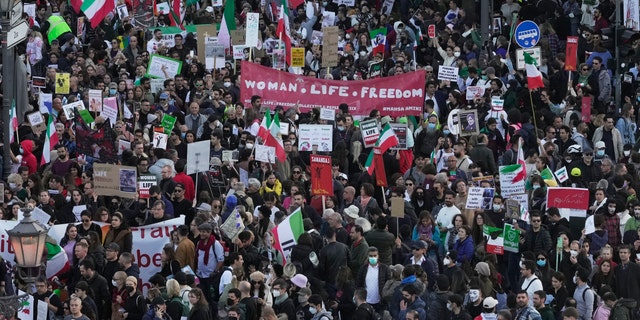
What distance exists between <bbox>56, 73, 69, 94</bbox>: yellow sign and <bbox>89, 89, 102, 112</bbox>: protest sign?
4.49 feet

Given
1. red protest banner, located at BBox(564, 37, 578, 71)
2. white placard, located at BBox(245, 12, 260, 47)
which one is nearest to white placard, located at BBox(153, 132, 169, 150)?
white placard, located at BBox(245, 12, 260, 47)

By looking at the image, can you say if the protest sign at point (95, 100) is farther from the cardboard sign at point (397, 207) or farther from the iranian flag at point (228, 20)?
the cardboard sign at point (397, 207)

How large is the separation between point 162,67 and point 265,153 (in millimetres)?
6016

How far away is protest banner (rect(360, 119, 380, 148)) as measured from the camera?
28.4 metres

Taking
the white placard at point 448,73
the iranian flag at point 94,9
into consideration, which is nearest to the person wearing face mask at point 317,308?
the white placard at point 448,73

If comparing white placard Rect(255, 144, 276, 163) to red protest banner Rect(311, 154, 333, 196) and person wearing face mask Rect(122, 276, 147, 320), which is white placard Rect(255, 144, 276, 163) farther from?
person wearing face mask Rect(122, 276, 147, 320)

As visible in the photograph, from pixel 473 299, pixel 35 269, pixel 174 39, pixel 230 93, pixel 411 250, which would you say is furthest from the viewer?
pixel 174 39

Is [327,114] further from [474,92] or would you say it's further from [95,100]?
[95,100]

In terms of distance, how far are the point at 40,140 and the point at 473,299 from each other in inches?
357

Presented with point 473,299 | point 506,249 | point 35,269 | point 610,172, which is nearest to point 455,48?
point 610,172

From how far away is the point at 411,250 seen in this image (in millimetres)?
23938

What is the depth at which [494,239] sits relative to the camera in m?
24.3

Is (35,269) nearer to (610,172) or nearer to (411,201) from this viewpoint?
(411,201)

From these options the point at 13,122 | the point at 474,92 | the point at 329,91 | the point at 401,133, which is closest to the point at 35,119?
the point at 13,122
